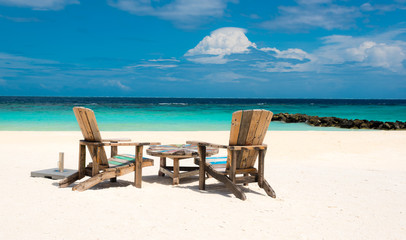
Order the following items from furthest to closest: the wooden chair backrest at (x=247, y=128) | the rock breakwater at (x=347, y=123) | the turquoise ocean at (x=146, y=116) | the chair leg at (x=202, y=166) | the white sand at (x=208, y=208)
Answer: the rock breakwater at (x=347, y=123) < the turquoise ocean at (x=146, y=116) < the chair leg at (x=202, y=166) < the wooden chair backrest at (x=247, y=128) < the white sand at (x=208, y=208)

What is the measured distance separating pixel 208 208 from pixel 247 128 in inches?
44.1

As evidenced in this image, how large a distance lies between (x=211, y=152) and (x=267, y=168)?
1.98m

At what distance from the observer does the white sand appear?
3.31 metres

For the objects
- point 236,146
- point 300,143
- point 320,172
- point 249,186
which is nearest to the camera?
point 236,146

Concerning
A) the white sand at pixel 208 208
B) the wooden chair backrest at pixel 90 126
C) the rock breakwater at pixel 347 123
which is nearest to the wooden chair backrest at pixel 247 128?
the white sand at pixel 208 208

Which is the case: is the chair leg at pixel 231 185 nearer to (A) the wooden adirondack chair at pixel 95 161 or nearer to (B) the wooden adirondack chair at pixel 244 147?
(B) the wooden adirondack chair at pixel 244 147

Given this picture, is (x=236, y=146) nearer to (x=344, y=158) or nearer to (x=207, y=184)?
(x=207, y=184)

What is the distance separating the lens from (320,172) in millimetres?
6648

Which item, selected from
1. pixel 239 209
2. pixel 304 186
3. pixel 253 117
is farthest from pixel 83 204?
pixel 304 186

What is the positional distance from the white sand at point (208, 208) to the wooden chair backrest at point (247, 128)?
27.6 inches

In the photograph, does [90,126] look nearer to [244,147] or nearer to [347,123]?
[244,147]

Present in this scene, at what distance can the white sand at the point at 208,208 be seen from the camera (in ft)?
10.9

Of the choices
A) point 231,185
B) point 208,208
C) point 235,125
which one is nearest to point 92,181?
point 208,208

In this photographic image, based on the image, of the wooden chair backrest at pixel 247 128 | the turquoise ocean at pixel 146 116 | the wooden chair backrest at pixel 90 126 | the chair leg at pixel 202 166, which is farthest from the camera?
the turquoise ocean at pixel 146 116
